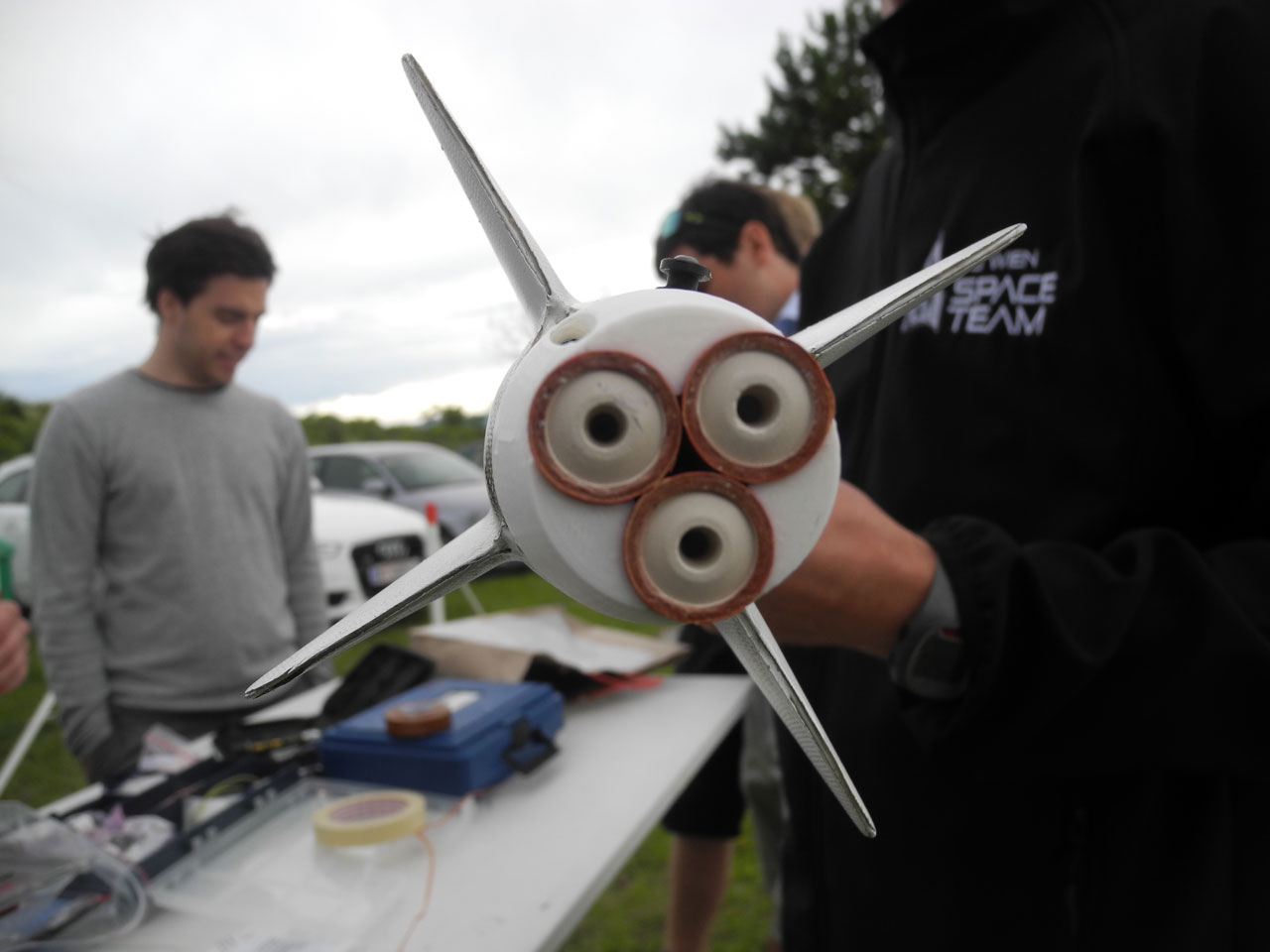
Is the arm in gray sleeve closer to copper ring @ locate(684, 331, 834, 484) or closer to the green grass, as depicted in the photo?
A: the green grass

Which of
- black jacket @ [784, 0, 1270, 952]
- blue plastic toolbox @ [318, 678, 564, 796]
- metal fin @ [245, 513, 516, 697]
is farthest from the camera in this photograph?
blue plastic toolbox @ [318, 678, 564, 796]

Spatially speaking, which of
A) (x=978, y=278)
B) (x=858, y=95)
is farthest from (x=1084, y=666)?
(x=858, y=95)

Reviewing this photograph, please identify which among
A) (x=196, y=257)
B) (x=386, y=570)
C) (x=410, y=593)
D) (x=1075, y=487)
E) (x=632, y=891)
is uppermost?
(x=196, y=257)

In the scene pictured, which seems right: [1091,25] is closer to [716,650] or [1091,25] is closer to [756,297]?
[756,297]

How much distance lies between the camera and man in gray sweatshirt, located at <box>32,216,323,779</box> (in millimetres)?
1743

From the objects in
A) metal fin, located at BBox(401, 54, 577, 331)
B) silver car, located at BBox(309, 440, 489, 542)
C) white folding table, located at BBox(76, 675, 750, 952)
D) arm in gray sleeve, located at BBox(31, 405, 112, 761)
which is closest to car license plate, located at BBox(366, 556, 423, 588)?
silver car, located at BBox(309, 440, 489, 542)

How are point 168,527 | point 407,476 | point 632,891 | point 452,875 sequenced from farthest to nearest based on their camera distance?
point 407,476
point 632,891
point 168,527
point 452,875

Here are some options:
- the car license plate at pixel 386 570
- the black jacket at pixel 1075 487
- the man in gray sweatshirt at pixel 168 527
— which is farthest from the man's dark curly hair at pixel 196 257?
the car license plate at pixel 386 570

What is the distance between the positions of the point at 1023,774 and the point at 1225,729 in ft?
0.52

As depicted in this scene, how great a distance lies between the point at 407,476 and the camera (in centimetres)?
586

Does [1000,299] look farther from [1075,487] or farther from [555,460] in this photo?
[555,460]

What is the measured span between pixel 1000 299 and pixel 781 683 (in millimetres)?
593

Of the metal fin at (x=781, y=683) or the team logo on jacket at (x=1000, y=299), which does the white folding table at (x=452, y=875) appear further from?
the team logo on jacket at (x=1000, y=299)

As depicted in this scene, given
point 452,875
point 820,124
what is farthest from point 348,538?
point 820,124
